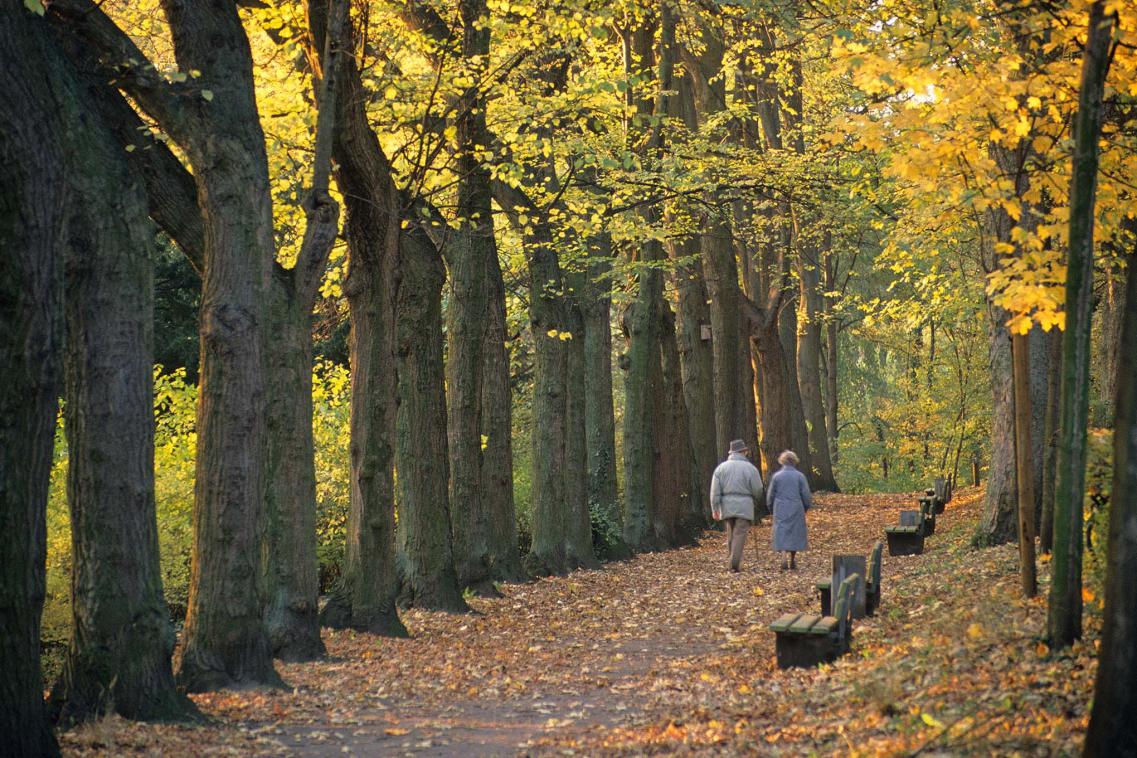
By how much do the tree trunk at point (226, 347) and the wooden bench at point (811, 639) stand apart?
422cm

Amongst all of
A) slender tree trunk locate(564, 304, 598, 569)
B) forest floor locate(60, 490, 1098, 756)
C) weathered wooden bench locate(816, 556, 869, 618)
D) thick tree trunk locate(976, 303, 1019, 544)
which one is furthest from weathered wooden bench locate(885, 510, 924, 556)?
weathered wooden bench locate(816, 556, 869, 618)

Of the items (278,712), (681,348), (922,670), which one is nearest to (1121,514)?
(922,670)

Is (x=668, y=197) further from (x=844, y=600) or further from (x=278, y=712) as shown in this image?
(x=278, y=712)

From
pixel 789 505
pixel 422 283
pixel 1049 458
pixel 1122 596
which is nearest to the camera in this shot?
pixel 1122 596

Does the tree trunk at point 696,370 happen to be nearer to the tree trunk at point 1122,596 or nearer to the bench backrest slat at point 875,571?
the bench backrest slat at point 875,571

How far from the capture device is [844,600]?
34.0 ft

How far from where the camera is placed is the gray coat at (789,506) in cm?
1920

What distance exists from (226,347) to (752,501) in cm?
1166

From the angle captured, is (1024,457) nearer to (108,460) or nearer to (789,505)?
(108,460)

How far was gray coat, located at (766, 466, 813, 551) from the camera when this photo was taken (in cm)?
1920

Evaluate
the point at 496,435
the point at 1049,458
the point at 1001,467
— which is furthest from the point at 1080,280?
the point at 496,435

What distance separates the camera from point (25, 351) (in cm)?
650

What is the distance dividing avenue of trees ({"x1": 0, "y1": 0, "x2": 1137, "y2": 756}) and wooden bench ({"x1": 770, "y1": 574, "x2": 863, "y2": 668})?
1522 mm

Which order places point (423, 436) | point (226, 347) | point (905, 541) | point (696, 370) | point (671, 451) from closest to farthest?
point (226, 347) → point (423, 436) → point (905, 541) → point (671, 451) → point (696, 370)
